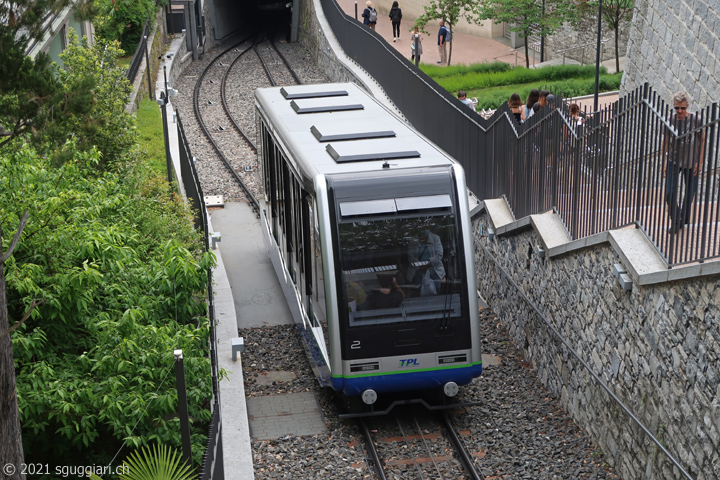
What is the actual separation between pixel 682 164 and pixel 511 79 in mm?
17791

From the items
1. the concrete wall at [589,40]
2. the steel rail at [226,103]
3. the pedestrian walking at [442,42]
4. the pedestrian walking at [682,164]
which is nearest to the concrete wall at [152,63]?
the steel rail at [226,103]

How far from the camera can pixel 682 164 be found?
8.00m

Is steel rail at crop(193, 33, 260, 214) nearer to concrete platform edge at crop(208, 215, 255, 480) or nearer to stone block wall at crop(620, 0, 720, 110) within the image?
concrete platform edge at crop(208, 215, 255, 480)

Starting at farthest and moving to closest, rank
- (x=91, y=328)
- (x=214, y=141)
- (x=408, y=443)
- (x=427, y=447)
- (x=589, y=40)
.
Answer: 1. (x=589, y=40)
2. (x=214, y=141)
3. (x=408, y=443)
4. (x=427, y=447)
5. (x=91, y=328)

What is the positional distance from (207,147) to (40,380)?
16164 mm

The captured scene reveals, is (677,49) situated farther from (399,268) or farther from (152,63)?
(152,63)

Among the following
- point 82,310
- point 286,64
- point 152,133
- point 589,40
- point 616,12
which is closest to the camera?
point 82,310

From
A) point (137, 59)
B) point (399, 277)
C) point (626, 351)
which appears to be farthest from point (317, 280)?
point (137, 59)

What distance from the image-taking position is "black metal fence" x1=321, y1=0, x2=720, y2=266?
7910mm

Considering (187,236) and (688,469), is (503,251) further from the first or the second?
(688,469)

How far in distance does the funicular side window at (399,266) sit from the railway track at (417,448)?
1454mm

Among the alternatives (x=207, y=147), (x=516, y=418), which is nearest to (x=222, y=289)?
(x=516, y=418)

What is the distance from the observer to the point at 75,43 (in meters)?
20.0

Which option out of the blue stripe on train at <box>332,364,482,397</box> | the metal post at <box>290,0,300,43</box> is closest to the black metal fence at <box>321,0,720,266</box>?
the blue stripe on train at <box>332,364,482,397</box>
